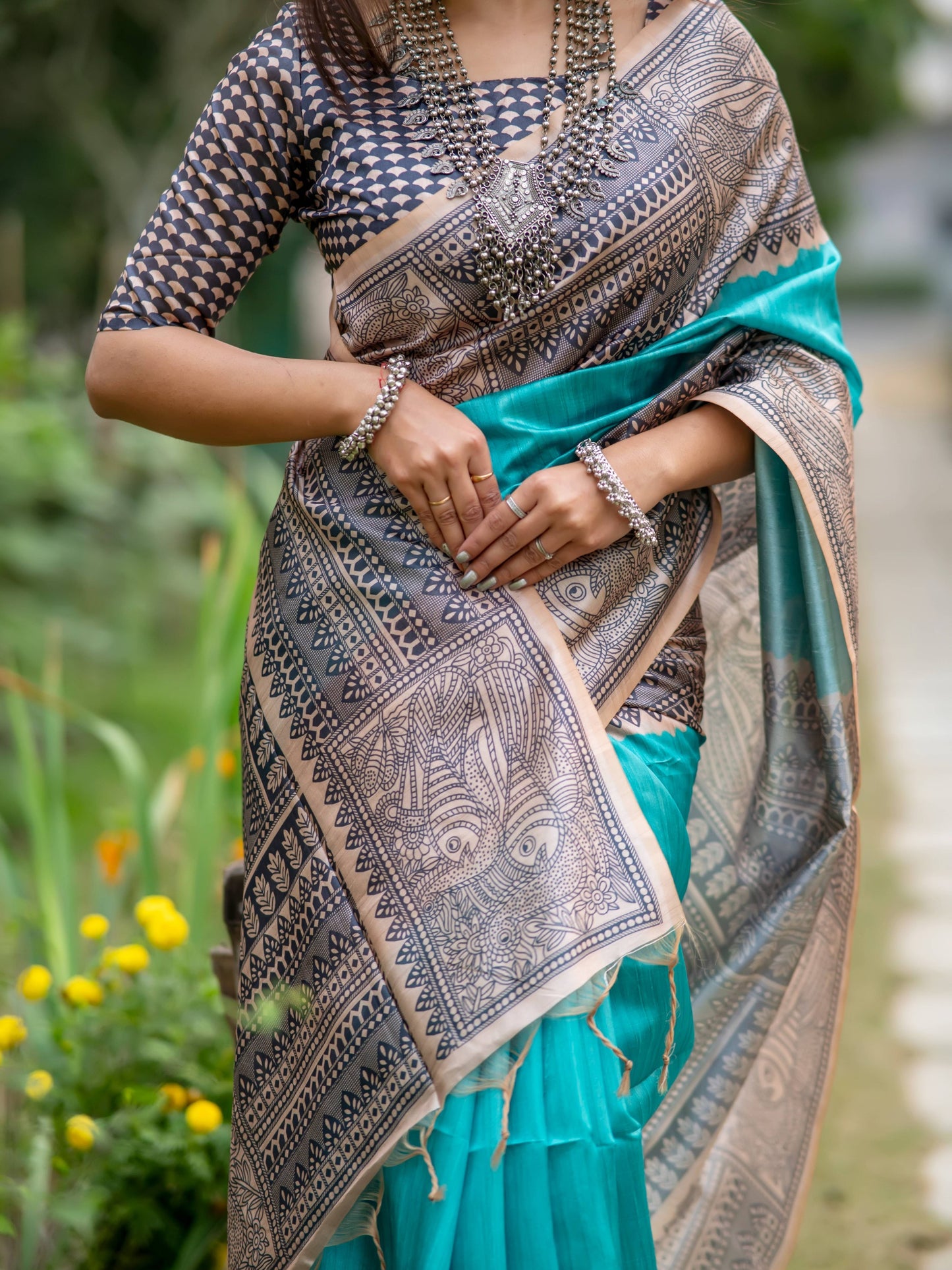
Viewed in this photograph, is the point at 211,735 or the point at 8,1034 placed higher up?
the point at 211,735

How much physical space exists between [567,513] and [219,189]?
510 mm

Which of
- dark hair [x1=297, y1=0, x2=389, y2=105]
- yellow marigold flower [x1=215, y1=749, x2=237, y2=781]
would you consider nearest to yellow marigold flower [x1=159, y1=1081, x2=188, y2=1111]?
yellow marigold flower [x1=215, y1=749, x2=237, y2=781]

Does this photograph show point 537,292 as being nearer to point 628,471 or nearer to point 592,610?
point 628,471

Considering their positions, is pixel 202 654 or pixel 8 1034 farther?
pixel 202 654

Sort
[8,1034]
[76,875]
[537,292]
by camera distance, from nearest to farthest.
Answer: [537,292] → [8,1034] → [76,875]

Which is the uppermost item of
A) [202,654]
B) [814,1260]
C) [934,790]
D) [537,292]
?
[934,790]

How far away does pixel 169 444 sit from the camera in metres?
5.88

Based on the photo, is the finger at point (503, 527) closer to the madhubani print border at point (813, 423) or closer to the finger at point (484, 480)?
the finger at point (484, 480)

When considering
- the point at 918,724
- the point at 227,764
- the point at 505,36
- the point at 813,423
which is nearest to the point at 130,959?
the point at 227,764

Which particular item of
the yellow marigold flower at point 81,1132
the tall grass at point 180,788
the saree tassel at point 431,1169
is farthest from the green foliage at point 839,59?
the saree tassel at point 431,1169

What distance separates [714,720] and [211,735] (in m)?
0.97

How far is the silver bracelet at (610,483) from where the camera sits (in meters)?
1.45

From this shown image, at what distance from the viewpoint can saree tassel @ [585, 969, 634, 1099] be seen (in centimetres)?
136

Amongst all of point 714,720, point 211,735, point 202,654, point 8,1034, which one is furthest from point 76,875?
point 714,720
